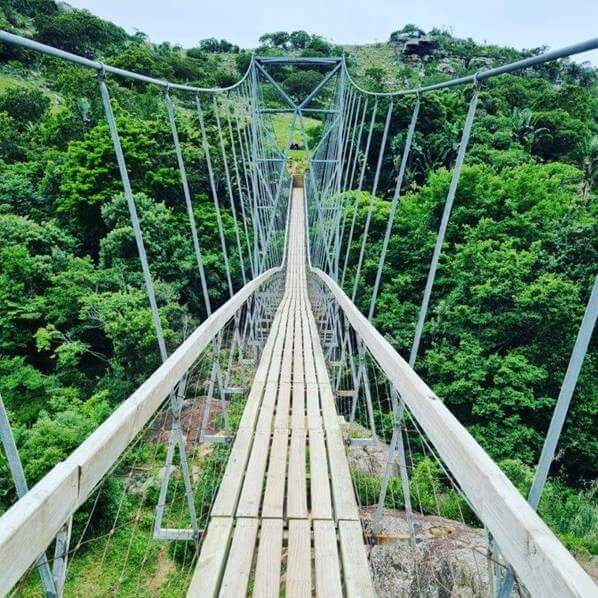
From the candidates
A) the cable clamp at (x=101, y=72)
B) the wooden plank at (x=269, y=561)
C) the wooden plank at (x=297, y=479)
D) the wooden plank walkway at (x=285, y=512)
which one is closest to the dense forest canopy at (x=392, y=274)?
the wooden plank walkway at (x=285, y=512)

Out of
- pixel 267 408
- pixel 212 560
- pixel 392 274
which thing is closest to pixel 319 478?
pixel 212 560

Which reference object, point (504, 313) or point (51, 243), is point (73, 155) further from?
point (504, 313)

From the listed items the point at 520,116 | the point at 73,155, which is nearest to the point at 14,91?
the point at 73,155

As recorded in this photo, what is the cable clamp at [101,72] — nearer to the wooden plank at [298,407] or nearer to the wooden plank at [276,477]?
the wooden plank at [276,477]

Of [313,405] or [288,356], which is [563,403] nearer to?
[313,405]

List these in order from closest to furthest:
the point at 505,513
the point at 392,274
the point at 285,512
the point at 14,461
Answer: the point at 505,513 → the point at 14,461 → the point at 285,512 → the point at 392,274

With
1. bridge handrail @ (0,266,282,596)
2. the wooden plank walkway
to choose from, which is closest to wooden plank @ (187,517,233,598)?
the wooden plank walkway

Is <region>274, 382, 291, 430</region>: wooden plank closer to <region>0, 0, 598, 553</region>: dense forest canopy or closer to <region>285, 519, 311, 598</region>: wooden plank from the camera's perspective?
<region>285, 519, 311, 598</region>: wooden plank
